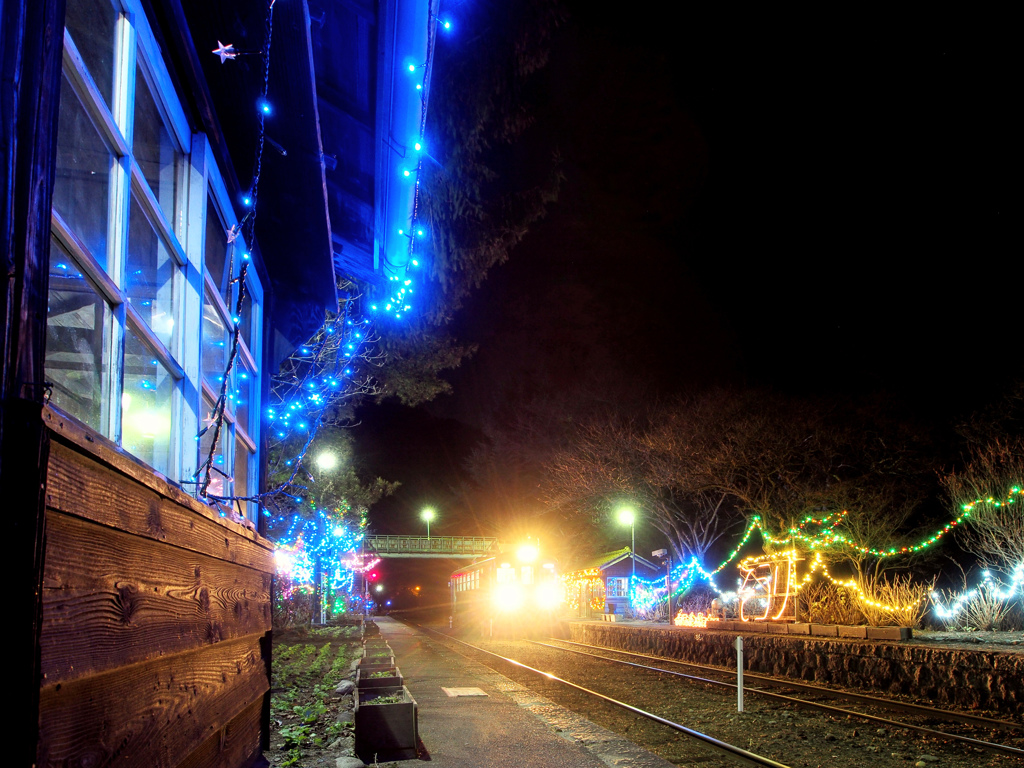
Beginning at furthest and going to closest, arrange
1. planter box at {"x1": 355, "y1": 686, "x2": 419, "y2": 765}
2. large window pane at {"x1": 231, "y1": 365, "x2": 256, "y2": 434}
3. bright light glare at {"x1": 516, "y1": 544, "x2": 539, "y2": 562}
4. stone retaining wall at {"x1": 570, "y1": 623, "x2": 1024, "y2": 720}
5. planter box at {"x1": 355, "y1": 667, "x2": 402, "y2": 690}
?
bright light glare at {"x1": 516, "y1": 544, "x2": 539, "y2": 562}
stone retaining wall at {"x1": 570, "y1": 623, "x2": 1024, "y2": 720}
planter box at {"x1": 355, "y1": 667, "x2": 402, "y2": 690}
planter box at {"x1": 355, "y1": 686, "x2": 419, "y2": 765}
large window pane at {"x1": 231, "y1": 365, "x2": 256, "y2": 434}

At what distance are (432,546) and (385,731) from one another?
5501 centimetres

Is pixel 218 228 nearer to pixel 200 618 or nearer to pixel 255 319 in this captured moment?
pixel 255 319

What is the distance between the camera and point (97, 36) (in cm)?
269

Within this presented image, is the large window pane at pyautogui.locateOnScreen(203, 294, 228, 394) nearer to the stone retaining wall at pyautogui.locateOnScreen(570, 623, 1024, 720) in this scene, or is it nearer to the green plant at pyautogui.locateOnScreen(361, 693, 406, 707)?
the green plant at pyautogui.locateOnScreen(361, 693, 406, 707)

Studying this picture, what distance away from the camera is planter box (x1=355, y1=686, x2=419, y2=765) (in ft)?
22.3

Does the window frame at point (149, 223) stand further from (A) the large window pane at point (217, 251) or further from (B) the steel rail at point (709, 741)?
(B) the steel rail at point (709, 741)

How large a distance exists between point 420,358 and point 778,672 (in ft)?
34.4

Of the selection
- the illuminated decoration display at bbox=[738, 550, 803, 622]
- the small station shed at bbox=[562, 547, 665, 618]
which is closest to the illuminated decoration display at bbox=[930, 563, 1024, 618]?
the illuminated decoration display at bbox=[738, 550, 803, 622]

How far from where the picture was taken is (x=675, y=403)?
1114 inches

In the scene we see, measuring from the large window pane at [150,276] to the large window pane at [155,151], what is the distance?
23cm

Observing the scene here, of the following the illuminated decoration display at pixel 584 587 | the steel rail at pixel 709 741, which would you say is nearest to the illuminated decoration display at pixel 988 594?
the steel rail at pixel 709 741

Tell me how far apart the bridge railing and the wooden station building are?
54.7 meters

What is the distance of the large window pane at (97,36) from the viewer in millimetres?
2490

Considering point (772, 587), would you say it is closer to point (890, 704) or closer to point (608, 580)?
point (890, 704)
